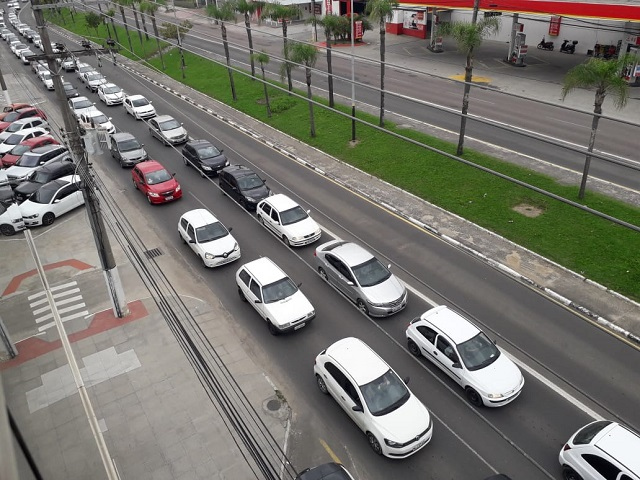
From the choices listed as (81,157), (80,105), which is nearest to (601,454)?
(81,157)

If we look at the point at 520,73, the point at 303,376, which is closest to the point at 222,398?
the point at 303,376

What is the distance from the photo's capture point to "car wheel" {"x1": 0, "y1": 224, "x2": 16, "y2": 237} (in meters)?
23.4

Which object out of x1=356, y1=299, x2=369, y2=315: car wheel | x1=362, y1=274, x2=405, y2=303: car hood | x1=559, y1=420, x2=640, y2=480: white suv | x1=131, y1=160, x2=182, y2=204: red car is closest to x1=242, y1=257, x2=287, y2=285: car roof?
x1=356, y1=299, x2=369, y2=315: car wheel

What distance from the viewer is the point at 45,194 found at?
2411cm

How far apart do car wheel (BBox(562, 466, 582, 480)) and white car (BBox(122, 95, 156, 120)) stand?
3401cm

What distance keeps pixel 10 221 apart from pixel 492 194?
23011 mm

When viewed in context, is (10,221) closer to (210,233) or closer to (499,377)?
(210,233)

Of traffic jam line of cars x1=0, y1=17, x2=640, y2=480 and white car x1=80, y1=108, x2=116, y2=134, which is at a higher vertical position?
white car x1=80, y1=108, x2=116, y2=134

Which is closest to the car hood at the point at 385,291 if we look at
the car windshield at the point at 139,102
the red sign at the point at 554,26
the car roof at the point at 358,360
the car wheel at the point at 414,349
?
the car wheel at the point at 414,349

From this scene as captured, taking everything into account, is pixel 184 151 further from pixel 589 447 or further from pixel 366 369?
pixel 589 447

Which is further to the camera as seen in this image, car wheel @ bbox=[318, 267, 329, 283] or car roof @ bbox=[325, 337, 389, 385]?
car wheel @ bbox=[318, 267, 329, 283]

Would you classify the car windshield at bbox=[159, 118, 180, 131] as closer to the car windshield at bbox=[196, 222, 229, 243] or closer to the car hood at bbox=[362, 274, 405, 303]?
the car windshield at bbox=[196, 222, 229, 243]

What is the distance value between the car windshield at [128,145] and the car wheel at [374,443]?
2342cm

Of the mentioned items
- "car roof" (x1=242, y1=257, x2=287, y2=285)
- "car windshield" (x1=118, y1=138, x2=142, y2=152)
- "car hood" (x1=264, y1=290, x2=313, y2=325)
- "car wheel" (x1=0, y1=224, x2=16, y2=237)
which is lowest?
"car wheel" (x1=0, y1=224, x2=16, y2=237)
